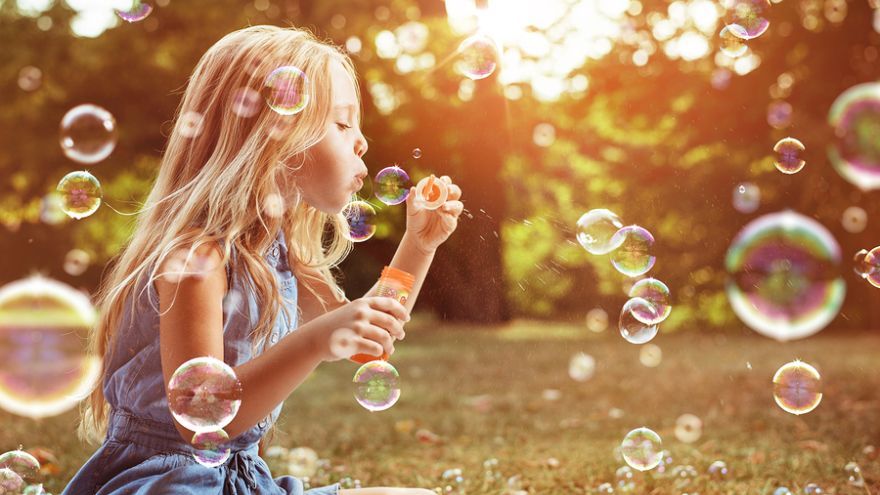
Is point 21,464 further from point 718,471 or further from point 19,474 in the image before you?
point 718,471

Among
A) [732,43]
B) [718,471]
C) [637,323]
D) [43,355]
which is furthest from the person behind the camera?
[43,355]

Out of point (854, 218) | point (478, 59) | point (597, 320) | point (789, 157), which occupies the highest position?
point (854, 218)

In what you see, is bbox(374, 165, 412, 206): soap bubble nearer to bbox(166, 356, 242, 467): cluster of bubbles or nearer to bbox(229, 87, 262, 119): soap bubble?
bbox(229, 87, 262, 119): soap bubble

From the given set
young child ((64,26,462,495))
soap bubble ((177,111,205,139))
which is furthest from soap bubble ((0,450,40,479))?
soap bubble ((177,111,205,139))

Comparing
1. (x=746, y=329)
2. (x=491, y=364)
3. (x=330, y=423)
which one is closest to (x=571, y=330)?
(x=746, y=329)

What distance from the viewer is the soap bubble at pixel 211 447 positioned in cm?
196

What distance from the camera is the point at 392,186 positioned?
119 inches

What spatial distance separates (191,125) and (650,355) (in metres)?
5.86

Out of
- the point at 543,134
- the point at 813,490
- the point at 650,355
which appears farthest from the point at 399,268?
the point at 543,134

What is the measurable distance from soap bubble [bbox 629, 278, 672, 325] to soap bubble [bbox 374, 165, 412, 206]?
0.89 meters

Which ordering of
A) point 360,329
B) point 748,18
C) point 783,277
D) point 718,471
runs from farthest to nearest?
point 783,277, point 748,18, point 718,471, point 360,329

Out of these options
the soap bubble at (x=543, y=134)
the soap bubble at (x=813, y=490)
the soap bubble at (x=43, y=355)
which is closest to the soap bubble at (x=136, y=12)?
the soap bubble at (x=43, y=355)

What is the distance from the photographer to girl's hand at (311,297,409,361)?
1.77 metres

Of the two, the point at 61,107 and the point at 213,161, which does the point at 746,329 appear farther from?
the point at 213,161
